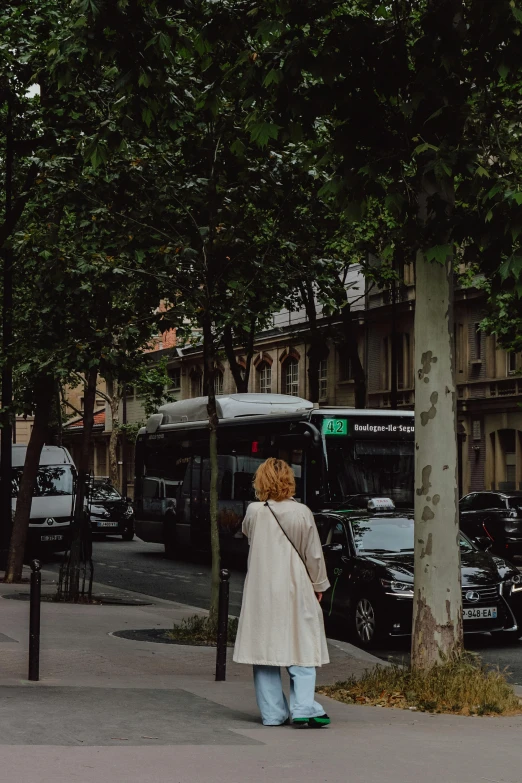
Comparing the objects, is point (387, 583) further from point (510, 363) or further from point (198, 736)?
point (510, 363)

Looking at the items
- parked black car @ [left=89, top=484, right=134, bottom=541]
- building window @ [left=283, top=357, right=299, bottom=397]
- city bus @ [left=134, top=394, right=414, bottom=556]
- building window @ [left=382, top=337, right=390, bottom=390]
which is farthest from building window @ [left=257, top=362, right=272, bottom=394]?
city bus @ [left=134, top=394, right=414, bottom=556]

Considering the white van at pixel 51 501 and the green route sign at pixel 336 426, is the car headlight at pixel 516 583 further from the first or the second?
the white van at pixel 51 501

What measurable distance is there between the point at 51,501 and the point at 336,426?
9.25 metres

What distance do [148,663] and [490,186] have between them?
5.35m

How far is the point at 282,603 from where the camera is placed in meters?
8.34

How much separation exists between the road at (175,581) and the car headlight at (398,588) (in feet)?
2.08

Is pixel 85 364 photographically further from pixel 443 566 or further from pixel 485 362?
pixel 485 362

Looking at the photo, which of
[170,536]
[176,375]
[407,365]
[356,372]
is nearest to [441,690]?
[170,536]

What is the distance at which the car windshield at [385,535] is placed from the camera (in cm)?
1516

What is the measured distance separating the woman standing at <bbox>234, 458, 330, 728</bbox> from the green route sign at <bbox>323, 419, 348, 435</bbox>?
1436cm

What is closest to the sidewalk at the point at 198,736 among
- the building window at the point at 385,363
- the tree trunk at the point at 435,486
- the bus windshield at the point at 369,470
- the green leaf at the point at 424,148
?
the tree trunk at the point at 435,486

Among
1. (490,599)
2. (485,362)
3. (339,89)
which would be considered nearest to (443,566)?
(339,89)

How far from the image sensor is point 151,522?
30547 mm

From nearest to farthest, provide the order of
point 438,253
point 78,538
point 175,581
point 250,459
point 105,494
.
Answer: point 438,253 < point 78,538 < point 175,581 < point 250,459 < point 105,494
